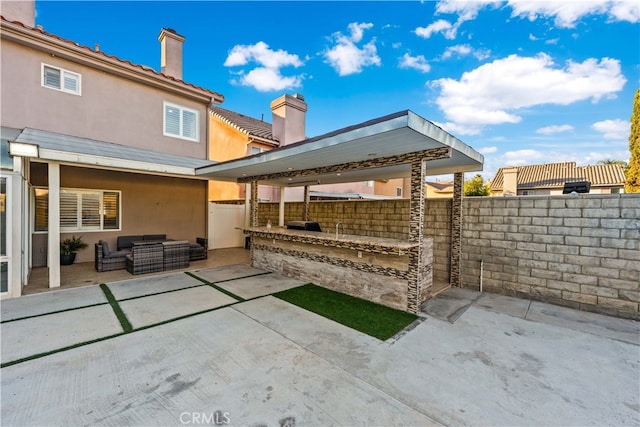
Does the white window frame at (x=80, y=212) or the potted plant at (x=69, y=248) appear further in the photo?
the white window frame at (x=80, y=212)

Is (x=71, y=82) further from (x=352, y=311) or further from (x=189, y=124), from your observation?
(x=352, y=311)

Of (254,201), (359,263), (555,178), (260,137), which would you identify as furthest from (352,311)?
(555,178)

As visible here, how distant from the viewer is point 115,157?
21.2 ft

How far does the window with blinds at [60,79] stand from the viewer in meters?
7.32

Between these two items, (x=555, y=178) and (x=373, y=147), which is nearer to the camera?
(x=373, y=147)

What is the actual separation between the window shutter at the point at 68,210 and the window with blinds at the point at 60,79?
2.96 m

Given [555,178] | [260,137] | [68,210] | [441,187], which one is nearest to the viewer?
[68,210]

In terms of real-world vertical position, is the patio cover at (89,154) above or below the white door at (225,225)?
above

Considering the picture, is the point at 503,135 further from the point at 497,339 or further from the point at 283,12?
the point at 497,339

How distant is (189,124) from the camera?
9.95 m

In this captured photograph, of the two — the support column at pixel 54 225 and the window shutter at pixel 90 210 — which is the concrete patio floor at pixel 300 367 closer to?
the support column at pixel 54 225

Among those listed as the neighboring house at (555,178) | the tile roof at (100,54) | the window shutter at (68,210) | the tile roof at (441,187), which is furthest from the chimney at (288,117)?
the tile roof at (441,187)

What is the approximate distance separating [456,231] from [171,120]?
32.2 ft

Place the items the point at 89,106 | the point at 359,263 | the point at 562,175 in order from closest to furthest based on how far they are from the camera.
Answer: the point at 359,263 → the point at 89,106 → the point at 562,175
